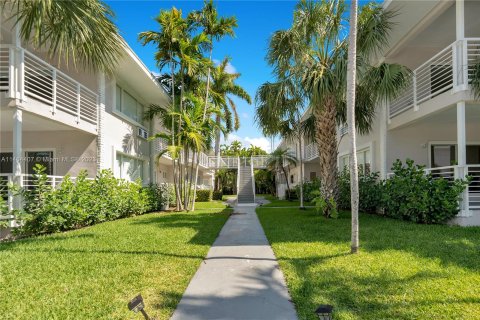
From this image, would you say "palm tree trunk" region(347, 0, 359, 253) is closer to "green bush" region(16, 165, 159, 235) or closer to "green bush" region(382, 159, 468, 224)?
"green bush" region(382, 159, 468, 224)

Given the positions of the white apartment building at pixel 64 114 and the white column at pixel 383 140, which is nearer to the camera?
the white apartment building at pixel 64 114

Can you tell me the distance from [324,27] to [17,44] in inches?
354

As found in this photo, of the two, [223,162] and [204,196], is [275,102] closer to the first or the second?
[204,196]

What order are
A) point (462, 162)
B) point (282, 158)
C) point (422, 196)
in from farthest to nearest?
point (282, 158) → point (422, 196) → point (462, 162)

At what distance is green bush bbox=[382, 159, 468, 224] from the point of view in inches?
356

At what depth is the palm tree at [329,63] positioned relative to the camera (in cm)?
1019

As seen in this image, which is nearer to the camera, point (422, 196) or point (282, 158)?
point (422, 196)

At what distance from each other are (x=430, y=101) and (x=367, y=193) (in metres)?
4.25

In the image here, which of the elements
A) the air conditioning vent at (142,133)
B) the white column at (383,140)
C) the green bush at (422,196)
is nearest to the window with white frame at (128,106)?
the air conditioning vent at (142,133)

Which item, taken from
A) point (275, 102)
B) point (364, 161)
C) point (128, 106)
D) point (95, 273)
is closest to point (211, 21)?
point (128, 106)

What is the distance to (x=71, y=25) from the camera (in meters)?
6.62

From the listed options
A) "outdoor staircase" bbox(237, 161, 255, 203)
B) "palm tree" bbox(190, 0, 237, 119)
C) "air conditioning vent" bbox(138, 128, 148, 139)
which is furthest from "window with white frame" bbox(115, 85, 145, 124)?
"outdoor staircase" bbox(237, 161, 255, 203)

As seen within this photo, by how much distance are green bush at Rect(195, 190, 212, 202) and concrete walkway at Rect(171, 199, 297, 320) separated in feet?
71.1

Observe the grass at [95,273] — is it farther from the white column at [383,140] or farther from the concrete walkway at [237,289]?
the white column at [383,140]
